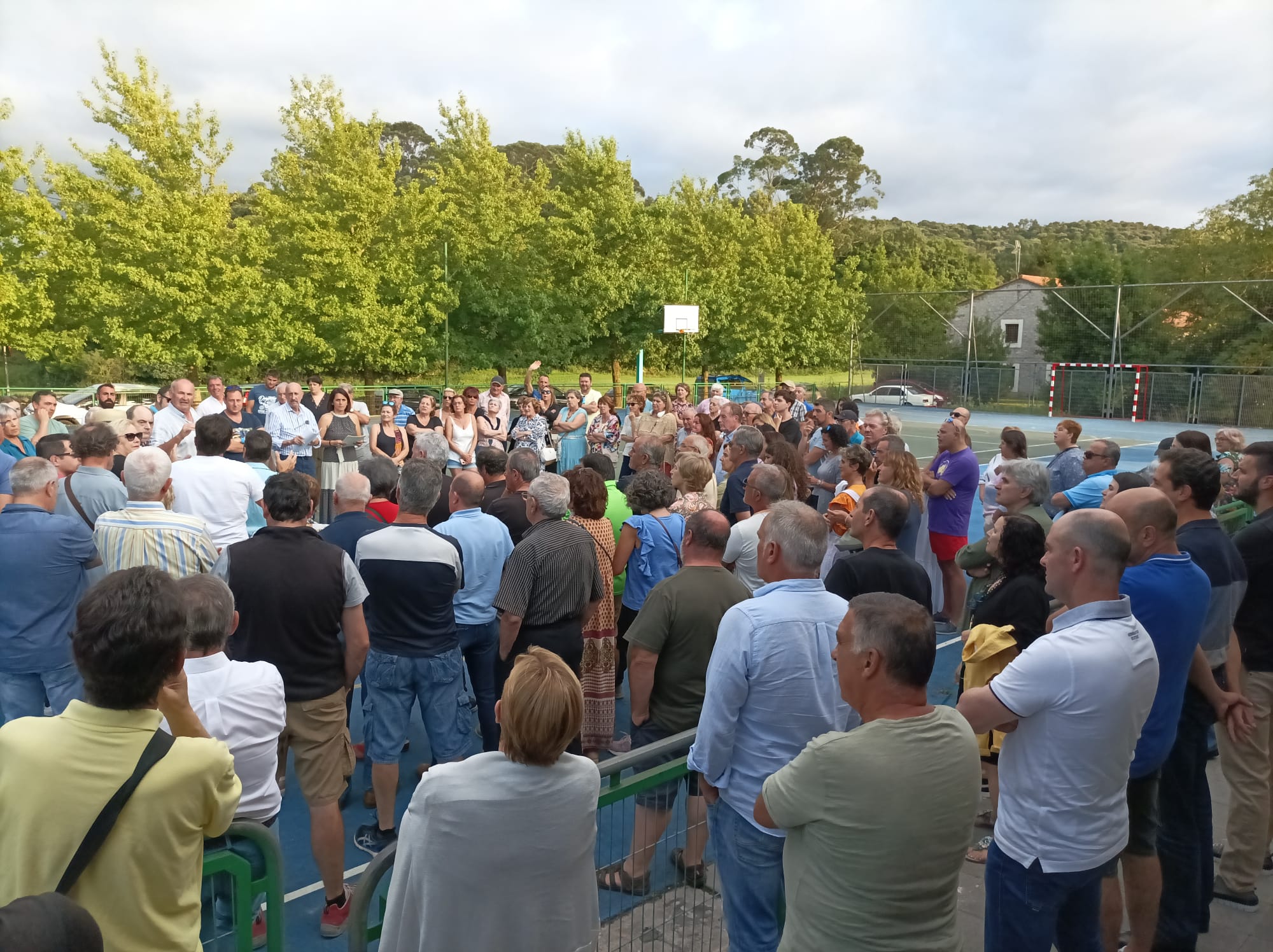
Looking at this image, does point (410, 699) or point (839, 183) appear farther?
point (839, 183)

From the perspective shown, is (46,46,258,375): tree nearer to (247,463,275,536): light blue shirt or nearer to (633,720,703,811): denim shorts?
(247,463,275,536): light blue shirt

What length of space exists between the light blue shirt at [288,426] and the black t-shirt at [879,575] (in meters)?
7.76

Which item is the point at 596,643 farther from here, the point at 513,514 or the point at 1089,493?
the point at 1089,493

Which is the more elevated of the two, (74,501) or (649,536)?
(74,501)

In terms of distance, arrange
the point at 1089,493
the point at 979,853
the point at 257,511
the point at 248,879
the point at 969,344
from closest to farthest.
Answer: the point at 248,879, the point at 979,853, the point at 1089,493, the point at 257,511, the point at 969,344

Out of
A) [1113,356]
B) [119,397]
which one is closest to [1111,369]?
[1113,356]

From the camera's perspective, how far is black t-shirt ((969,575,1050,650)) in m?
3.80

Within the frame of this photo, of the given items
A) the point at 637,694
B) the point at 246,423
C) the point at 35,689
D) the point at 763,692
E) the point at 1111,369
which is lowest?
the point at 35,689

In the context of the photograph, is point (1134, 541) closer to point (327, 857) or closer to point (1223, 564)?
point (1223, 564)

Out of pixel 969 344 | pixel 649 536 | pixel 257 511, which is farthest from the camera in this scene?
pixel 969 344

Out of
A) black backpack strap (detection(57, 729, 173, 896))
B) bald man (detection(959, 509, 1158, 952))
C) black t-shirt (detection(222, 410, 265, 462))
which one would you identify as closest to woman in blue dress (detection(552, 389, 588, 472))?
black t-shirt (detection(222, 410, 265, 462))

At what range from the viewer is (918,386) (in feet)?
119

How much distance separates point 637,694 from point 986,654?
1426 millimetres

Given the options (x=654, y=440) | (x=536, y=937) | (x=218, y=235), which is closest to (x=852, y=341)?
(x=218, y=235)
